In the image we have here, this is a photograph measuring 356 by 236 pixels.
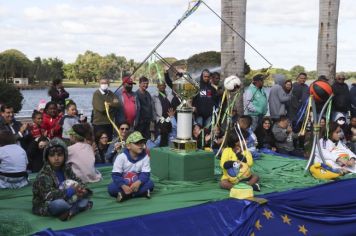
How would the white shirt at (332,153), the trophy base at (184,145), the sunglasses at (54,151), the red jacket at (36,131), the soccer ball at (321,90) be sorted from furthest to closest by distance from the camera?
the red jacket at (36,131) < the white shirt at (332,153) < the soccer ball at (321,90) < the trophy base at (184,145) < the sunglasses at (54,151)

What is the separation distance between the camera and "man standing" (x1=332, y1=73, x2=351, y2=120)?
868cm

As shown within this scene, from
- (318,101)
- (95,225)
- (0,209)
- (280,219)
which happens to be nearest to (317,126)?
(318,101)

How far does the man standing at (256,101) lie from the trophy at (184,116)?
2.68 meters

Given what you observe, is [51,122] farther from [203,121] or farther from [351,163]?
[351,163]

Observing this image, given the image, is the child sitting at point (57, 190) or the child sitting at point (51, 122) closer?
the child sitting at point (57, 190)

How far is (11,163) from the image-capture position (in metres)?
4.81

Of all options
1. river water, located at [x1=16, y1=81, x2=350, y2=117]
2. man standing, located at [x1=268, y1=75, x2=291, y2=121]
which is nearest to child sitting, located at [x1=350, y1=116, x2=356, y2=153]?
man standing, located at [x1=268, y1=75, x2=291, y2=121]

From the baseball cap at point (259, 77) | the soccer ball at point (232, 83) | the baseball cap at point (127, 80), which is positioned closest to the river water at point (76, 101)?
the baseball cap at point (127, 80)

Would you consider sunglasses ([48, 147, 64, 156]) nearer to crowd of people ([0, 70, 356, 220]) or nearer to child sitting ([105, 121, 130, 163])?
crowd of people ([0, 70, 356, 220])

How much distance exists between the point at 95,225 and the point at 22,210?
0.93 m

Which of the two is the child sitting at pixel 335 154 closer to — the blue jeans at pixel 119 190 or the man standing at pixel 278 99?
the man standing at pixel 278 99

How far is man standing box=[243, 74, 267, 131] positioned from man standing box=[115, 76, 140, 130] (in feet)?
6.75

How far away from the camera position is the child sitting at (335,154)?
19.6 ft

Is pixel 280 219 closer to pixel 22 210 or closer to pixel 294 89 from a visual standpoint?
pixel 22 210
